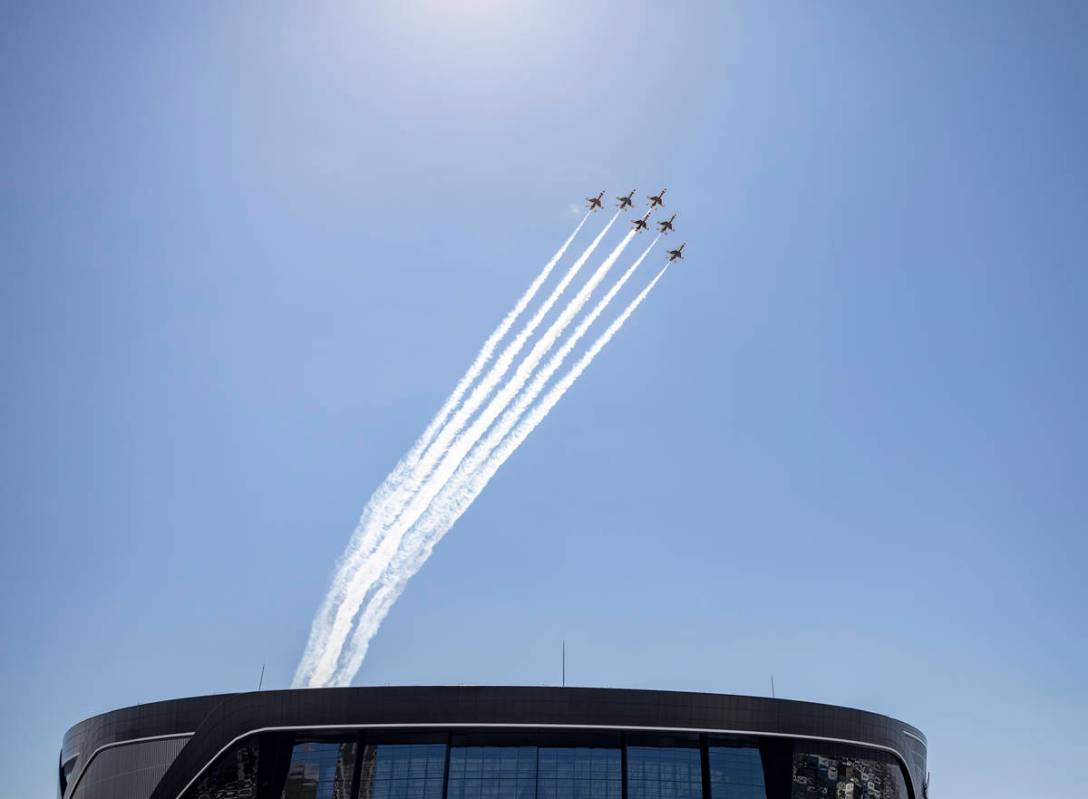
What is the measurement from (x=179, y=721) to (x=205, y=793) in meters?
5.17

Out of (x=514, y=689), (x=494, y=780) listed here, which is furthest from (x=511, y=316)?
(x=494, y=780)

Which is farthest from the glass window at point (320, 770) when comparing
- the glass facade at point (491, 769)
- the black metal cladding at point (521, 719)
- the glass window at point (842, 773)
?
the glass window at point (842, 773)

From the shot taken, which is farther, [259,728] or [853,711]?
[853,711]

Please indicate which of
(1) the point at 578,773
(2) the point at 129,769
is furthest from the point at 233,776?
(1) the point at 578,773

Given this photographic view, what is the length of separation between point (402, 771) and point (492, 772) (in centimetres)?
479

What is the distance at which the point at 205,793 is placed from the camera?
46.8 metres

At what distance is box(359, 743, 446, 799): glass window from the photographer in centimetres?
4581

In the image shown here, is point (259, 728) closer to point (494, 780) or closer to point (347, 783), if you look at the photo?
point (347, 783)

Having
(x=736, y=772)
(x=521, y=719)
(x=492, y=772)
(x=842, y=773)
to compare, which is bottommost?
(x=492, y=772)

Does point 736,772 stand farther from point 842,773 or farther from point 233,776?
point 233,776

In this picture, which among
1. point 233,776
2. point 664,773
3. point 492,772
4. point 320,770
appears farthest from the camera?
point 664,773

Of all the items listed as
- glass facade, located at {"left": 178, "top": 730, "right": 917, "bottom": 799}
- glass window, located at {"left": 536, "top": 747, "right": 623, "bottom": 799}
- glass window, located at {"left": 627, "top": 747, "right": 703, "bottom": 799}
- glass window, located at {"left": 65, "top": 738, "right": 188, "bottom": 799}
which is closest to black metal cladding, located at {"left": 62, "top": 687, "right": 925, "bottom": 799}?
glass facade, located at {"left": 178, "top": 730, "right": 917, "bottom": 799}

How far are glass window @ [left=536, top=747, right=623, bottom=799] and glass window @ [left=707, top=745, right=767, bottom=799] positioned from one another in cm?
529

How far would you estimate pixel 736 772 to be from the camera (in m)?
47.7
